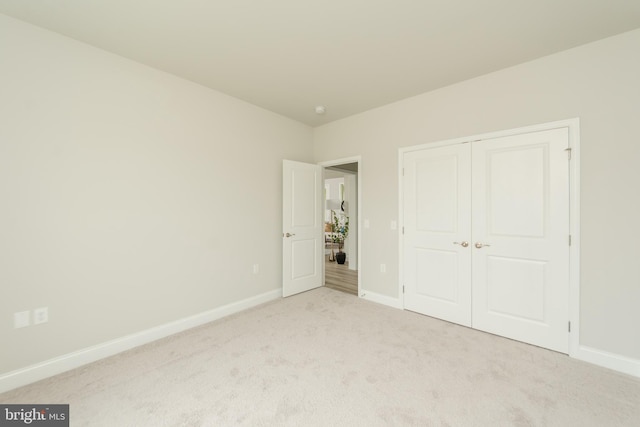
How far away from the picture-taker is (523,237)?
8.25 feet

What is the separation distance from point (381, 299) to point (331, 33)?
3.17m

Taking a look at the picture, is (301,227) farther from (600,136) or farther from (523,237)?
(600,136)

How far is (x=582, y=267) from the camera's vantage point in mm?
2227

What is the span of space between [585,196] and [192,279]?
3.94 m

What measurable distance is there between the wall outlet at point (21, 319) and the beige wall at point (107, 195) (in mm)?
36

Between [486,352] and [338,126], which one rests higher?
[338,126]

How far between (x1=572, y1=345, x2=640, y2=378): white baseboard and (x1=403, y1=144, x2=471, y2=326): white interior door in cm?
89

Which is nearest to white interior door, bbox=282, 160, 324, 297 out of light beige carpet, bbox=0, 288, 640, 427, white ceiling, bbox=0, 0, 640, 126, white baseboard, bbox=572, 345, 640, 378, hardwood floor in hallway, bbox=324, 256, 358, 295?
hardwood floor in hallway, bbox=324, 256, 358, 295

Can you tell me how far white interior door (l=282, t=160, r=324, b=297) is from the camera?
3801mm

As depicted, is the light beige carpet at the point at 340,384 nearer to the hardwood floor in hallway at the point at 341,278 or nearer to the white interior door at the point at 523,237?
the white interior door at the point at 523,237

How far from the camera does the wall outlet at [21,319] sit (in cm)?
189

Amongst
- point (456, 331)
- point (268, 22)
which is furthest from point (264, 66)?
point (456, 331)

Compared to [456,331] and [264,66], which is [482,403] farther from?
[264,66]

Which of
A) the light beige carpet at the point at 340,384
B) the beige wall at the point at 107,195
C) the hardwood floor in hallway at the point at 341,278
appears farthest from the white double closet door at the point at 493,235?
the beige wall at the point at 107,195
